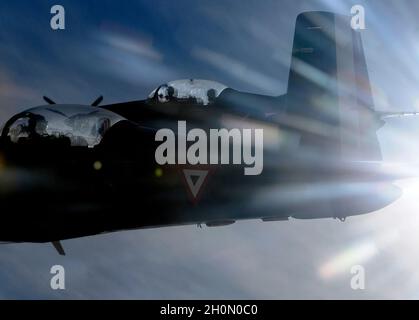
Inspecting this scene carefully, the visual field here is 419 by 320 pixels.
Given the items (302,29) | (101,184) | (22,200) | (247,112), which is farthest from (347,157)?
(22,200)

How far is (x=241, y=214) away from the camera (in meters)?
11.9

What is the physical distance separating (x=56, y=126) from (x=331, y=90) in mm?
6174

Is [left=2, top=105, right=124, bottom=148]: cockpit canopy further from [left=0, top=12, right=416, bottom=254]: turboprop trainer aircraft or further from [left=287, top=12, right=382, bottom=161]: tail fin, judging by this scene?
[left=287, top=12, right=382, bottom=161]: tail fin

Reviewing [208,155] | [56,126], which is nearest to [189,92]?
[208,155]

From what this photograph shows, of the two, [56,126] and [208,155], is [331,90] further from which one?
[56,126]

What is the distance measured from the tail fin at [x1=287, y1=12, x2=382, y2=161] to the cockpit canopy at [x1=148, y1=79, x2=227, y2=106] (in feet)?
5.96

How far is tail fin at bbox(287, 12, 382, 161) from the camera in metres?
12.9

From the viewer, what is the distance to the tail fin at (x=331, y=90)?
1289 centimetres

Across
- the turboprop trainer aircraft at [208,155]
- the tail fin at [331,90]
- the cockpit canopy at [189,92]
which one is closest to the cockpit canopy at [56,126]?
the turboprop trainer aircraft at [208,155]

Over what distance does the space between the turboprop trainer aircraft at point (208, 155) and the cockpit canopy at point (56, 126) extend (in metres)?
0.02

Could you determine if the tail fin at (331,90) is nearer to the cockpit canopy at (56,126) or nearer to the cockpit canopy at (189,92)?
the cockpit canopy at (189,92)

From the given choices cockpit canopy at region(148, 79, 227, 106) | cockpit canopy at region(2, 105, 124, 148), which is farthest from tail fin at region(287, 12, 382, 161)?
cockpit canopy at region(2, 105, 124, 148)

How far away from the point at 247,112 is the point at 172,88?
1872mm

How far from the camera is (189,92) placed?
1400 cm
